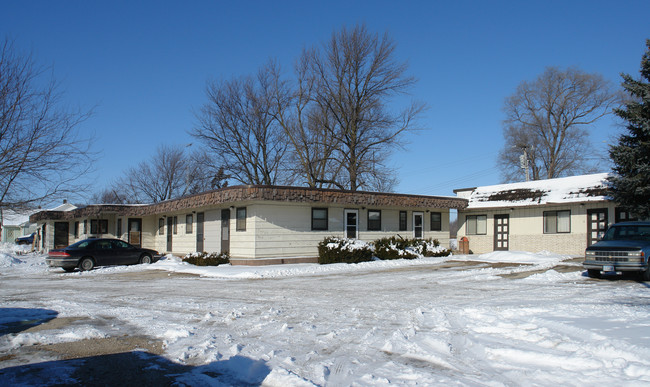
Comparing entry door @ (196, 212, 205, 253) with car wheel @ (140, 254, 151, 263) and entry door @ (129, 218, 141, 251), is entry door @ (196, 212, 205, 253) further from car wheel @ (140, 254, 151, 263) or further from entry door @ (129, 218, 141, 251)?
entry door @ (129, 218, 141, 251)

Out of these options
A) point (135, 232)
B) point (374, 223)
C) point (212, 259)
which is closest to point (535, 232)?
point (374, 223)

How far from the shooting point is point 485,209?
29.3 m

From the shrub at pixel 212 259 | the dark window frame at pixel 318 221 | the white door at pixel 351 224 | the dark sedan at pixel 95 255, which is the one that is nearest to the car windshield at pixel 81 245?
the dark sedan at pixel 95 255

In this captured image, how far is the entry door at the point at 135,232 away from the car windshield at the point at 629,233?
93.5 ft

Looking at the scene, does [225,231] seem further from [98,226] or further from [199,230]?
[98,226]

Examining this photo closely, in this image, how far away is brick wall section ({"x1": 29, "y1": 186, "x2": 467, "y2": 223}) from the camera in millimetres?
20844

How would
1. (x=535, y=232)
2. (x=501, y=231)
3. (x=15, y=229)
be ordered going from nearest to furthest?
(x=535, y=232), (x=501, y=231), (x=15, y=229)

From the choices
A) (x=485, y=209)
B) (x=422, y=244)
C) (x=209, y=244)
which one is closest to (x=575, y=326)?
(x=422, y=244)

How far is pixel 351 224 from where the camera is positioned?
2497 centimetres

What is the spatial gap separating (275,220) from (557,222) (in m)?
15.5

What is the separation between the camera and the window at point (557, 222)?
25672 mm

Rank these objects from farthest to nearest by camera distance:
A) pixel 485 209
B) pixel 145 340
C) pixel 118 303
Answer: pixel 485 209, pixel 118 303, pixel 145 340

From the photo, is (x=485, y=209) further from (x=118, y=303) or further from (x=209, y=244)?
(x=118, y=303)

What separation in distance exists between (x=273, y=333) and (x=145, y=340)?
199 centimetres
